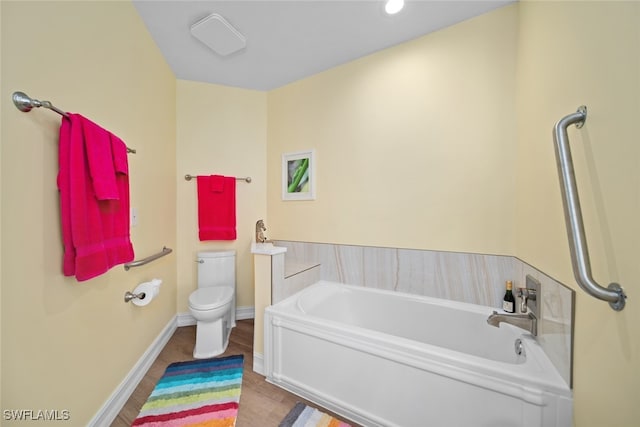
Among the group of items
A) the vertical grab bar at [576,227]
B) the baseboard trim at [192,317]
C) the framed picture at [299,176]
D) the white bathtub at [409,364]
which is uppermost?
the framed picture at [299,176]

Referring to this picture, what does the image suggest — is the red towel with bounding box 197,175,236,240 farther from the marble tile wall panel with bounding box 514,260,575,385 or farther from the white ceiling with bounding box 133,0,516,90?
the marble tile wall panel with bounding box 514,260,575,385

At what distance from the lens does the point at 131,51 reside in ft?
4.73

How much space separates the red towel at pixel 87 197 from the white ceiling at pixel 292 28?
1.08 meters

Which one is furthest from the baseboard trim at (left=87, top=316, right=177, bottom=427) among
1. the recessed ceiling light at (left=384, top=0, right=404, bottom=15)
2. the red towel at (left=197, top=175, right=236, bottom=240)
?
the recessed ceiling light at (left=384, top=0, right=404, bottom=15)

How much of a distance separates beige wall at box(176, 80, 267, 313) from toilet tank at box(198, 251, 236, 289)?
0.13 m

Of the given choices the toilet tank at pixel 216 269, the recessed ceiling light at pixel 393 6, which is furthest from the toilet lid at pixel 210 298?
the recessed ceiling light at pixel 393 6

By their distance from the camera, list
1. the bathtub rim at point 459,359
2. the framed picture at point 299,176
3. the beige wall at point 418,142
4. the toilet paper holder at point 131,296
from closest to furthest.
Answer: the bathtub rim at point 459,359
the toilet paper holder at point 131,296
the beige wall at point 418,142
the framed picture at point 299,176

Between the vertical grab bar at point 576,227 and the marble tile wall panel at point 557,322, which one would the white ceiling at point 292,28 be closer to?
the vertical grab bar at point 576,227

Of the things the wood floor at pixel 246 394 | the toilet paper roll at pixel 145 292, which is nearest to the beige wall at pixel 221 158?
the wood floor at pixel 246 394

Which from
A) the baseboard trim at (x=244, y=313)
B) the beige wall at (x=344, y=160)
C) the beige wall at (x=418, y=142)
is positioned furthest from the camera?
the baseboard trim at (x=244, y=313)

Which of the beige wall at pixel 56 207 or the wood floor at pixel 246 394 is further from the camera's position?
the wood floor at pixel 246 394

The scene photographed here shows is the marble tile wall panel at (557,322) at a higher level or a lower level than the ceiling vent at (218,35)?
lower

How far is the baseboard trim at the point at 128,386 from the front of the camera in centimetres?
113

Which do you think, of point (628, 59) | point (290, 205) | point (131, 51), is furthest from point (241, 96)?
point (628, 59)
